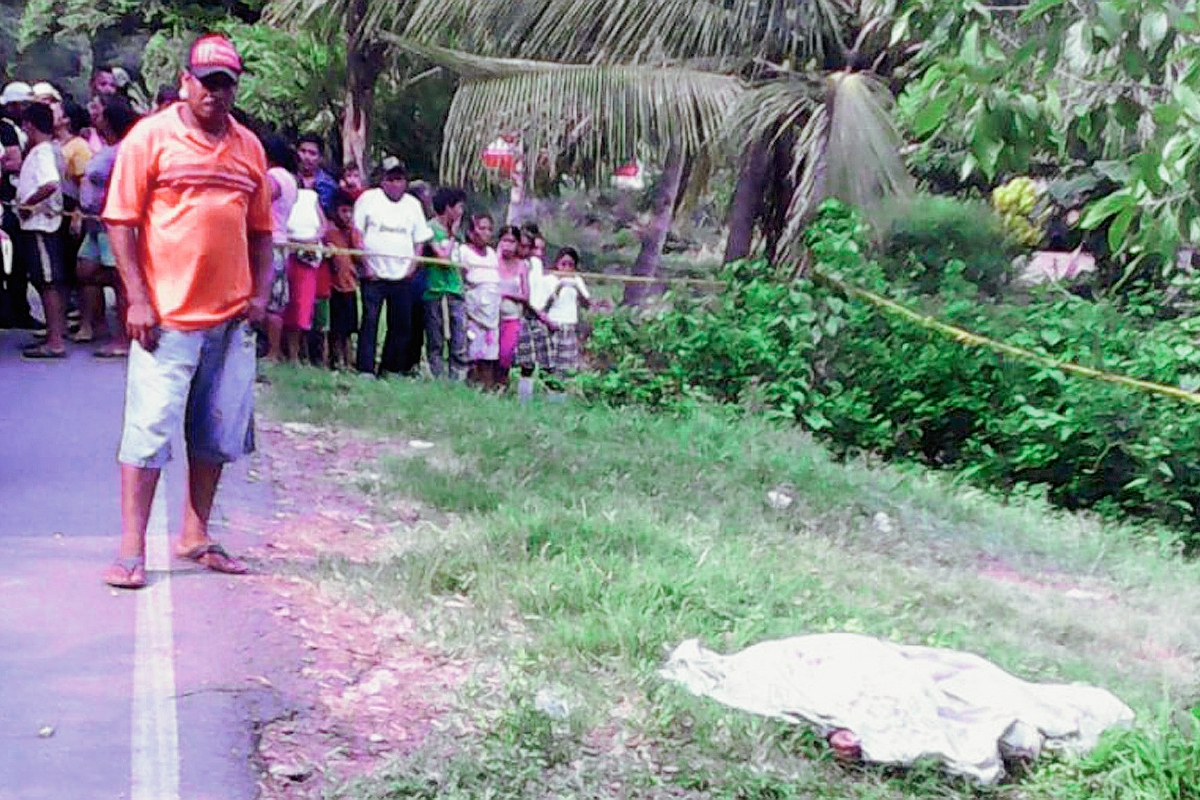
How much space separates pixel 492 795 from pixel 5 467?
397 centimetres

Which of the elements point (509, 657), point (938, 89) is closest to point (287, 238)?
point (509, 657)

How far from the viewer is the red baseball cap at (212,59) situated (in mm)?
4973

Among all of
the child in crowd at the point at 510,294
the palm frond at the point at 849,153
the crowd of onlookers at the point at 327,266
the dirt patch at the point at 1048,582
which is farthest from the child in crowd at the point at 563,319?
the dirt patch at the point at 1048,582

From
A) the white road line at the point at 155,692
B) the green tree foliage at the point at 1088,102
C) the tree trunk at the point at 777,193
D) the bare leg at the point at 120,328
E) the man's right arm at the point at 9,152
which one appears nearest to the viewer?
the green tree foliage at the point at 1088,102

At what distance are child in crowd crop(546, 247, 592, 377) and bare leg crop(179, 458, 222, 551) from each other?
6388 millimetres

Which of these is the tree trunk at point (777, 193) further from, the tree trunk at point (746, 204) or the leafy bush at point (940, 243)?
the leafy bush at point (940, 243)

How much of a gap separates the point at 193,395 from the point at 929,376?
19.9 ft

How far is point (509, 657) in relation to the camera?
4844 millimetres

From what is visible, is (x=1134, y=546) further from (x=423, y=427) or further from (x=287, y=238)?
(x=287, y=238)

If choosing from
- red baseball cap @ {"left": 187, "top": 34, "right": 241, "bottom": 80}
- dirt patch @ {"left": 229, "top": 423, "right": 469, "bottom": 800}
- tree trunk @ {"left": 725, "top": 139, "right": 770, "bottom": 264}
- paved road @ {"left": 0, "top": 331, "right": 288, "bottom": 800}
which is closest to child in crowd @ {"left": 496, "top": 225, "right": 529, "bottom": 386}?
tree trunk @ {"left": 725, "top": 139, "right": 770, "bottom": 264}

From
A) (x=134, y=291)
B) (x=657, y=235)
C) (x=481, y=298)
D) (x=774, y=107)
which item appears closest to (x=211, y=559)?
(x=134, y=291)

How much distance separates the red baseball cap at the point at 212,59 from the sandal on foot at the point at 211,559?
1.61m

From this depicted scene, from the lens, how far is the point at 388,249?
10.5 metres

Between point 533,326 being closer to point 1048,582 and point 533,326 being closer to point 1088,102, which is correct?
point 1048,582
